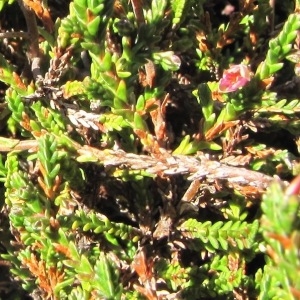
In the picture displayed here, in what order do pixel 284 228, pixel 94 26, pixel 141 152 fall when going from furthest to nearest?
1. pixel 141 152
2. pixel 94 26
3. pixel 284 228

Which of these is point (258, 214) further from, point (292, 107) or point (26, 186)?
point (26, 186)

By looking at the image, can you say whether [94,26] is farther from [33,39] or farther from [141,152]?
[141,152]

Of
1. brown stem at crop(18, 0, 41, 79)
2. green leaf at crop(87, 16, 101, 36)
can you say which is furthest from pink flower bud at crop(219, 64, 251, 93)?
brown stem at crop(18, 0, 41, 79)

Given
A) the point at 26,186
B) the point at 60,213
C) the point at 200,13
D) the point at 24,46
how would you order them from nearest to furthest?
the point at 26,186 < the point at 60,213 < the point at 200,13 < the point at 24,46

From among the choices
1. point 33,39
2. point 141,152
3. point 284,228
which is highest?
point 33,39

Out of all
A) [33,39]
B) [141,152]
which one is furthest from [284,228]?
[33,39]

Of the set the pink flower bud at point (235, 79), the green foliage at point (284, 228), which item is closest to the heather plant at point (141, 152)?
the pink flower bud at point (235, 79)

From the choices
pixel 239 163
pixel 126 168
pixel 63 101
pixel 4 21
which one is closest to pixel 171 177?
pixel 126 168
